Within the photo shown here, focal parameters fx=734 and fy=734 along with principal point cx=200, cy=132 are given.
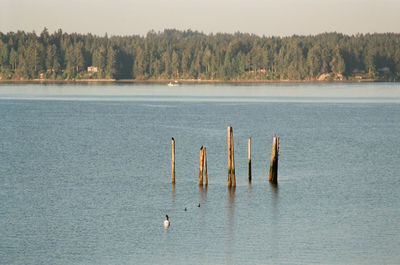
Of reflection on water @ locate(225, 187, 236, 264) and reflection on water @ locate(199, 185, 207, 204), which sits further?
reflection on water @ locate(199, 185, 207, 204)

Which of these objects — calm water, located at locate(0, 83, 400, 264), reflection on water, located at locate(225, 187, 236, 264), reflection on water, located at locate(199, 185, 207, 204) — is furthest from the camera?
reflection on water, located at locate(199, 185, 207, 204)

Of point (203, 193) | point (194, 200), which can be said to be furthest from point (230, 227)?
point (203, 193)

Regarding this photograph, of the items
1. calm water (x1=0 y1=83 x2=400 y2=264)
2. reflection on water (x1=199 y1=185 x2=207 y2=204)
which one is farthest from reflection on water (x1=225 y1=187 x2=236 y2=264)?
reflection on water (x1=199 y1=185 x2=207 y2=204)

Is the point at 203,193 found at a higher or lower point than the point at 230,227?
higher

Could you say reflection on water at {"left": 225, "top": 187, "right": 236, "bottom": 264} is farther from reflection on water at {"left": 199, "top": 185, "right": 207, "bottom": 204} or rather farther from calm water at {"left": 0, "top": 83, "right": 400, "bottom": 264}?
reflection on water at {"left": 199, "top": 185, "right": 207, "bottom": 204}

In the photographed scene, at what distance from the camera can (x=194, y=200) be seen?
51.2 m

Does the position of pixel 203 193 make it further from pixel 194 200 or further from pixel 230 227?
pixel 230 227

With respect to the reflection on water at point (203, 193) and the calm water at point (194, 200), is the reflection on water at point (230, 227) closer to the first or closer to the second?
the calm water at point (194, 200)

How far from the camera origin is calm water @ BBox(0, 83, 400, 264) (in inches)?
1531

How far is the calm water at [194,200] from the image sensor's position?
3888 centimetres

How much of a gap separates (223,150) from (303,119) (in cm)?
5111

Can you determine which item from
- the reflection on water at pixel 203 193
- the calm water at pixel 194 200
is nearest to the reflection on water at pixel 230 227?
the calm water at pixel 194 200

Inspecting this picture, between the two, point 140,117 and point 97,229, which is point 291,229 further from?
point 140,117

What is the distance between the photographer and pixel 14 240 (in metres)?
40.5
